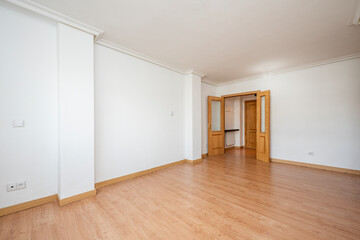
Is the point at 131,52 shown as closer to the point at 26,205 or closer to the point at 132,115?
the point at 132,115

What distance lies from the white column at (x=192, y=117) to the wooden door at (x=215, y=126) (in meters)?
0.82

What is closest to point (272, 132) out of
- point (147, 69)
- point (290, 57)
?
point (290, 57)

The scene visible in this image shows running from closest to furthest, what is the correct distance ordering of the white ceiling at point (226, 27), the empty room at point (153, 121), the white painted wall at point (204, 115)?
1. the empty room at point (153, 121)
2. the white ceiling at point (226, 27)
3. the white painted wall at point (204, 115)

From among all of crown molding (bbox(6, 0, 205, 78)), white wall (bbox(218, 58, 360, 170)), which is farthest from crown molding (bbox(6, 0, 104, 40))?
white wall (bbox(218, 58, 360, 170))

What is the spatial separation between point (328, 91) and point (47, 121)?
639 cm

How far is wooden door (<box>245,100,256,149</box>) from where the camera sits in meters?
7.05

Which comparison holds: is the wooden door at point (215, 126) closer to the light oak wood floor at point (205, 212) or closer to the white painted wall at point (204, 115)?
the white painted wall at point (204, 115)

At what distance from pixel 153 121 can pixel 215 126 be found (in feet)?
9.54

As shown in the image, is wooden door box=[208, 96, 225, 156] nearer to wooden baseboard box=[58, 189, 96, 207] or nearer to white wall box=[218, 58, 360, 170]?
white wall box=[218, 58, 360, 170]

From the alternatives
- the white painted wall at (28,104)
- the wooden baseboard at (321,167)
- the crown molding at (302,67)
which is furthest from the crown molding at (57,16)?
the wooden baseboard at (321,167)

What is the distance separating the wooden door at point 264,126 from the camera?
4695mm

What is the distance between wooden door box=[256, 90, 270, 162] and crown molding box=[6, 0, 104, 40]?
15.8ft

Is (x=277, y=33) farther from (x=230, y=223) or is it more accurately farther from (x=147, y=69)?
(x=230, y=223)

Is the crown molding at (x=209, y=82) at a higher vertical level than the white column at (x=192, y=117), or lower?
higher
